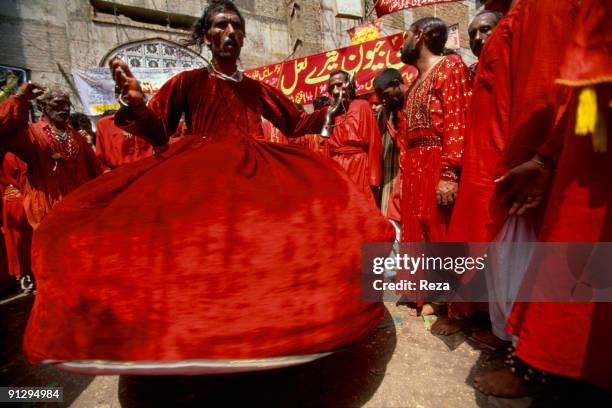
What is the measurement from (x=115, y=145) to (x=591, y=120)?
18.2ft

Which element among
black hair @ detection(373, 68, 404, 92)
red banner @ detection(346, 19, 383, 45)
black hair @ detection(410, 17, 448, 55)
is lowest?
black hair @ detection(373, 68, 404, 92)

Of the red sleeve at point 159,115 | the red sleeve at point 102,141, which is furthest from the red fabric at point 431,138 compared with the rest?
the red sleeve at point 102,141

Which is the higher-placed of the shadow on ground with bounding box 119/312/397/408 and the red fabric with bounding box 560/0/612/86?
the red fabric with bounding box 560/0/612/86

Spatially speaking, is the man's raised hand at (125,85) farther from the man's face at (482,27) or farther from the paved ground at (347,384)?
the man's face at (482,27)

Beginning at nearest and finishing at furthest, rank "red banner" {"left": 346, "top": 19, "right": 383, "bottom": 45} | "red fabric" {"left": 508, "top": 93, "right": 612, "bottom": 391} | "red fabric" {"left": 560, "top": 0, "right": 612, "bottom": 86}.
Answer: "red fabric" {"left": 560, "top": 0, "right": 612, "bottom": 86} → "red fabric" {"left": 508, "top": 93, "right": 612, "bottom": 391} → "red banner" {"left": 346, "top": 19, "right": 383, "bottom": 45}

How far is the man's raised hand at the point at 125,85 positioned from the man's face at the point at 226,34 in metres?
0.61

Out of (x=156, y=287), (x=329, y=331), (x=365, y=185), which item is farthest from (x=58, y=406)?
(x=365, y=185)

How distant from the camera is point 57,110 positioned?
380 cm

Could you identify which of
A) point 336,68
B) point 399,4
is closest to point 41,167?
point 336,68

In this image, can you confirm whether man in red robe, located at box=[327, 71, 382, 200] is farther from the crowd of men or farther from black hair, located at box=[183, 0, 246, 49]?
black hair, located at box=[183, 0, 246, 49]

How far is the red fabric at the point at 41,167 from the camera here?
3393 millimetres

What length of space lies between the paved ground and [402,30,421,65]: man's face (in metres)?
2.05

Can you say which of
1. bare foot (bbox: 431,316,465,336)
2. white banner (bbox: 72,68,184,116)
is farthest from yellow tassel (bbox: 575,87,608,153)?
white banner (bbox: 72,68,184,116)

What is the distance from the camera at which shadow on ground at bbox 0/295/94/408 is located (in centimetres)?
193
